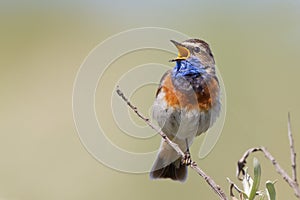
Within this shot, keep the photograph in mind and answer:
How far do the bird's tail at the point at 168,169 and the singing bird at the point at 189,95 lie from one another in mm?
149

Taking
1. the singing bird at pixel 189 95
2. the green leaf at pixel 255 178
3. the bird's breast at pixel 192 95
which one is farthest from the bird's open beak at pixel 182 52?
the green leaf at pixel 255 178

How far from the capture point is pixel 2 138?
645 centimetres

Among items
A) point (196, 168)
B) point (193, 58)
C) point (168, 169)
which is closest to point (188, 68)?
point (193, 58)

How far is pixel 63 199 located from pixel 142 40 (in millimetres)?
2631

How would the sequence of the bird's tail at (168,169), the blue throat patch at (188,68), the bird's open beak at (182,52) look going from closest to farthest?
the bird's open beak at (182,52) < the blue throat patch at (188,68) < the bird's tail at (168,169)

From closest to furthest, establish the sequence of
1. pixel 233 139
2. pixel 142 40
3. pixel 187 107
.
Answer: pixel 142 40 → pixel 187 107 → pixel 233 139

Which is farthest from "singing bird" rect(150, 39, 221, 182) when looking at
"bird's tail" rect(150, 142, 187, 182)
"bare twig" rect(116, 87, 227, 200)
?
"bare twig" rect(116, 87, 227, 200)

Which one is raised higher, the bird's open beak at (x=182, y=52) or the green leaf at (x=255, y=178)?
the bird's open beak at (x=182, y=52)

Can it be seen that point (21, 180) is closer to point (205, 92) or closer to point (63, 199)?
point (63, 199)

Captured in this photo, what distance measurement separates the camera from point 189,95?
3076mm

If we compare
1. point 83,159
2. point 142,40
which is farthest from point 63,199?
point 142,40

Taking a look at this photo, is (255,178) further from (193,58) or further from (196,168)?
(193,58)

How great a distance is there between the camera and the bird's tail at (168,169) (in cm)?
340

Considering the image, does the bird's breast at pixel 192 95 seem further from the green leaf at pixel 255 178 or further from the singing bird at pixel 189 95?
the green leaf at pixel 255 178
